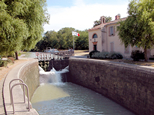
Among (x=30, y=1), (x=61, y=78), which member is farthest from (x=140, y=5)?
(x=61, y=78)

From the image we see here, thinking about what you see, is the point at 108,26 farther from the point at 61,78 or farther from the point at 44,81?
the point at 44,81

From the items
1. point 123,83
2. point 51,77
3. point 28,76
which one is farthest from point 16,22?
point 123,83

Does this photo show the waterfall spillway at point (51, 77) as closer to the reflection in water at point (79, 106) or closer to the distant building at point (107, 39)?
the reflection in water at point (79, 106)

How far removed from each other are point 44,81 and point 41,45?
62.4 metres

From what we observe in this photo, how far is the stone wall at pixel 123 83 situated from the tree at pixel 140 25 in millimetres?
2827

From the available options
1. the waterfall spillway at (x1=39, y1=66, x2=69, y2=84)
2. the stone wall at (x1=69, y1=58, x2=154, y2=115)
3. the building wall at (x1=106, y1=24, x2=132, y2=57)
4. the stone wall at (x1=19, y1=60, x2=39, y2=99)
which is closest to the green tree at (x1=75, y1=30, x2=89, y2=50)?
the building wall at (x1=106, y1=24, x2=132, y2=57)

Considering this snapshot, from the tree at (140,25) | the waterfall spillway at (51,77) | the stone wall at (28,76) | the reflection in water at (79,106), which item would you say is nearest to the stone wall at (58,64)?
the waterfall spillway at (51,77)

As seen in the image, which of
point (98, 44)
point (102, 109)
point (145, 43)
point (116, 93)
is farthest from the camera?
point (98, 44)

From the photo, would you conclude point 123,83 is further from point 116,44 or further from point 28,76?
point 116,44

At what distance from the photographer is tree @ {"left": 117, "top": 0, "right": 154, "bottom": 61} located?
10719 millimetres

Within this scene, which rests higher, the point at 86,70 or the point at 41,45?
the point at 41,45

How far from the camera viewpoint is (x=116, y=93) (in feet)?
33.8

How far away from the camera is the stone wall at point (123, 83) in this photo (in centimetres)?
753

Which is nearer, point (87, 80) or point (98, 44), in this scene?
point (87, 80)
